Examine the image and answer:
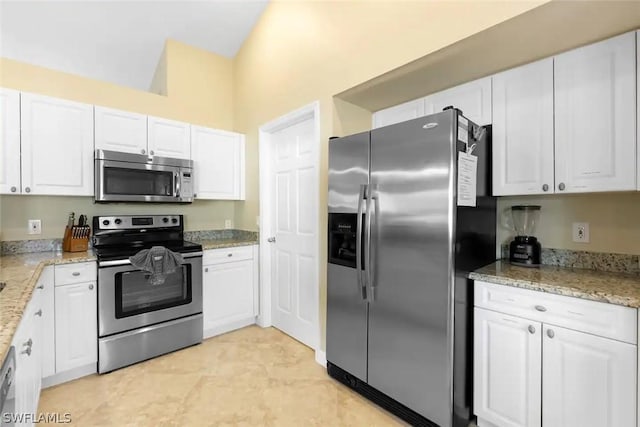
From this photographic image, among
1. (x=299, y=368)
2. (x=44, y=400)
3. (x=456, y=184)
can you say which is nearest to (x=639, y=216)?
(x=456, y=184)

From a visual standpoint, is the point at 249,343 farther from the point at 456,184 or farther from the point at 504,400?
the point at 456,184

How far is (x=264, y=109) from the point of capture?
3.20 m

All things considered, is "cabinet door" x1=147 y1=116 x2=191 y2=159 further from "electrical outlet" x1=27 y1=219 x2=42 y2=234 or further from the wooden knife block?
"electrical outlet" x1=27 y1=219 x2=42 y2=234

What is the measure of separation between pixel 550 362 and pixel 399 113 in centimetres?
191

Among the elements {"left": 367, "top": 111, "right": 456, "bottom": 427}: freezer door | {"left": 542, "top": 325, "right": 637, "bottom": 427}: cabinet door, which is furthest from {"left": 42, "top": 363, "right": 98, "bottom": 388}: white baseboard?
{"left": 542, "top": 325, "right": 637, "bottom": 427}: cabinet door

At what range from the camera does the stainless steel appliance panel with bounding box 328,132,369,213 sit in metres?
2.01

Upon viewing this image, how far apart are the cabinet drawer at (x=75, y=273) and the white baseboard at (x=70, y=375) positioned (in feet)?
2.22

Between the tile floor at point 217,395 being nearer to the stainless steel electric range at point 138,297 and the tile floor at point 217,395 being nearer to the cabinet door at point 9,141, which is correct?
the stainless steel electric range at point 138,297

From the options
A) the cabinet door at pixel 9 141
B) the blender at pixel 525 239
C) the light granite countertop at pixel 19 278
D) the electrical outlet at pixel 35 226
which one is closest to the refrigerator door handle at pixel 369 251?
the blender at pixel 525 239

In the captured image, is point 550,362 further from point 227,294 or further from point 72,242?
point 72,242

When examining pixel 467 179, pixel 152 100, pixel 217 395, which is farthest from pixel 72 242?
pixel 467 179

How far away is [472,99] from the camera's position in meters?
2.04

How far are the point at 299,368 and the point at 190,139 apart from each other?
8.14ft

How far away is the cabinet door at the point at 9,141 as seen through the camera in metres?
2.19
